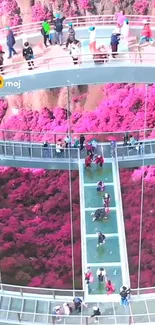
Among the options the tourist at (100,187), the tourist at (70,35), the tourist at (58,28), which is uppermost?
the tourist at (58,28)

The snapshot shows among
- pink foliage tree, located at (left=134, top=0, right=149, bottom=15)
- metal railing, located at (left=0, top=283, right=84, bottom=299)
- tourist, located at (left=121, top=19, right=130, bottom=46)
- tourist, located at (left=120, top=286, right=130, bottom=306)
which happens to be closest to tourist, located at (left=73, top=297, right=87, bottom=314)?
→ metal railing, located at (left=0, top=283, right=84, bottom=299)

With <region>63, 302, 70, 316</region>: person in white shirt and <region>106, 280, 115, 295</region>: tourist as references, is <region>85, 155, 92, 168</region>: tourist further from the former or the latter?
<region>63, 302, 70, 316</region>: person in white shirt

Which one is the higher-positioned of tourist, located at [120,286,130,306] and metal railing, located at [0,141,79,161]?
metal railing, located at [0,141,79,161]

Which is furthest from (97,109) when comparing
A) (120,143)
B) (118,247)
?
(118,247)

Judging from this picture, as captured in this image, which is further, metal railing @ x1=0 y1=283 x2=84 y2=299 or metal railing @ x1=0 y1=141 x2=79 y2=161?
metal railing @ x1=0 y1=141 x2=79 y2=161

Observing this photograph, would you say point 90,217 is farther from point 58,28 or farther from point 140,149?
point 58,28

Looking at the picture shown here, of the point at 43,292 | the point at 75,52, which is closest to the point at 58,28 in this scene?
the point at 75,52

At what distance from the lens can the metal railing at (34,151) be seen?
20.7m

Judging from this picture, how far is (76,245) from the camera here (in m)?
18.9

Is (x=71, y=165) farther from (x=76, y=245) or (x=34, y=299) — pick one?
(x=34, y=299)

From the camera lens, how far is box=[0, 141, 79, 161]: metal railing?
67.9ft

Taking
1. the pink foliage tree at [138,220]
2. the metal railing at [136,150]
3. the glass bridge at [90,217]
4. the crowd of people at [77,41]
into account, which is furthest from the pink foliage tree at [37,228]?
the crowd of people at [77,41]

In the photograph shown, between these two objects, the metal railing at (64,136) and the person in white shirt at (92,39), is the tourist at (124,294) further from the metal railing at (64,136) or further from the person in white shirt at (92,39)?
the metal railing at (64,136)

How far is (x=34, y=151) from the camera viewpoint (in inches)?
824
